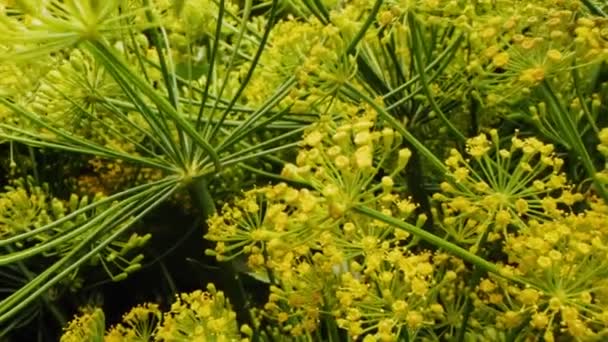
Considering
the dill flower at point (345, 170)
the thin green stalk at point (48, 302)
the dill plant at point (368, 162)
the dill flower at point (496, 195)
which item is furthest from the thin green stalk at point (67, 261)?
the thin green stalk at point (48, 302)

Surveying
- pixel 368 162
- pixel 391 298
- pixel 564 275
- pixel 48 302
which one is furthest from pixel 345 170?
pixel 48 302

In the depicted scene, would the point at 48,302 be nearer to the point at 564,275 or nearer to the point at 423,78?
the point at 423,78

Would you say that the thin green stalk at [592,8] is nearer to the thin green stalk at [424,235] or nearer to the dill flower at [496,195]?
the dill flower at [496,195]

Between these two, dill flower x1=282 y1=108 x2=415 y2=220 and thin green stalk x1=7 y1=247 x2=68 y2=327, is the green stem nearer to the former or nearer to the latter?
dill flower x1=282 y1=108 x2=415 y2=220

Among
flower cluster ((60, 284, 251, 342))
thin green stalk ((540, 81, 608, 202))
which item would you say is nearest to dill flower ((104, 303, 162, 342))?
flower cluster ((60, 284, 251, 342))

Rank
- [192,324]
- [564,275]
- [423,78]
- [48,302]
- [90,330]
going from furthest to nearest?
[48,302], [90,330], [192,324], [423,78], [564,275]

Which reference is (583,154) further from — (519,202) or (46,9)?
(46,9)

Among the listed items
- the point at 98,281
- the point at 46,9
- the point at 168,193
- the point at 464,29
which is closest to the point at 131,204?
the point at 168,193

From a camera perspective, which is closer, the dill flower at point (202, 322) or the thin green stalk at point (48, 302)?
the dill flower at point (202, 322)

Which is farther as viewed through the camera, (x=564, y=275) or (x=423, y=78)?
(x=423, y=78)
